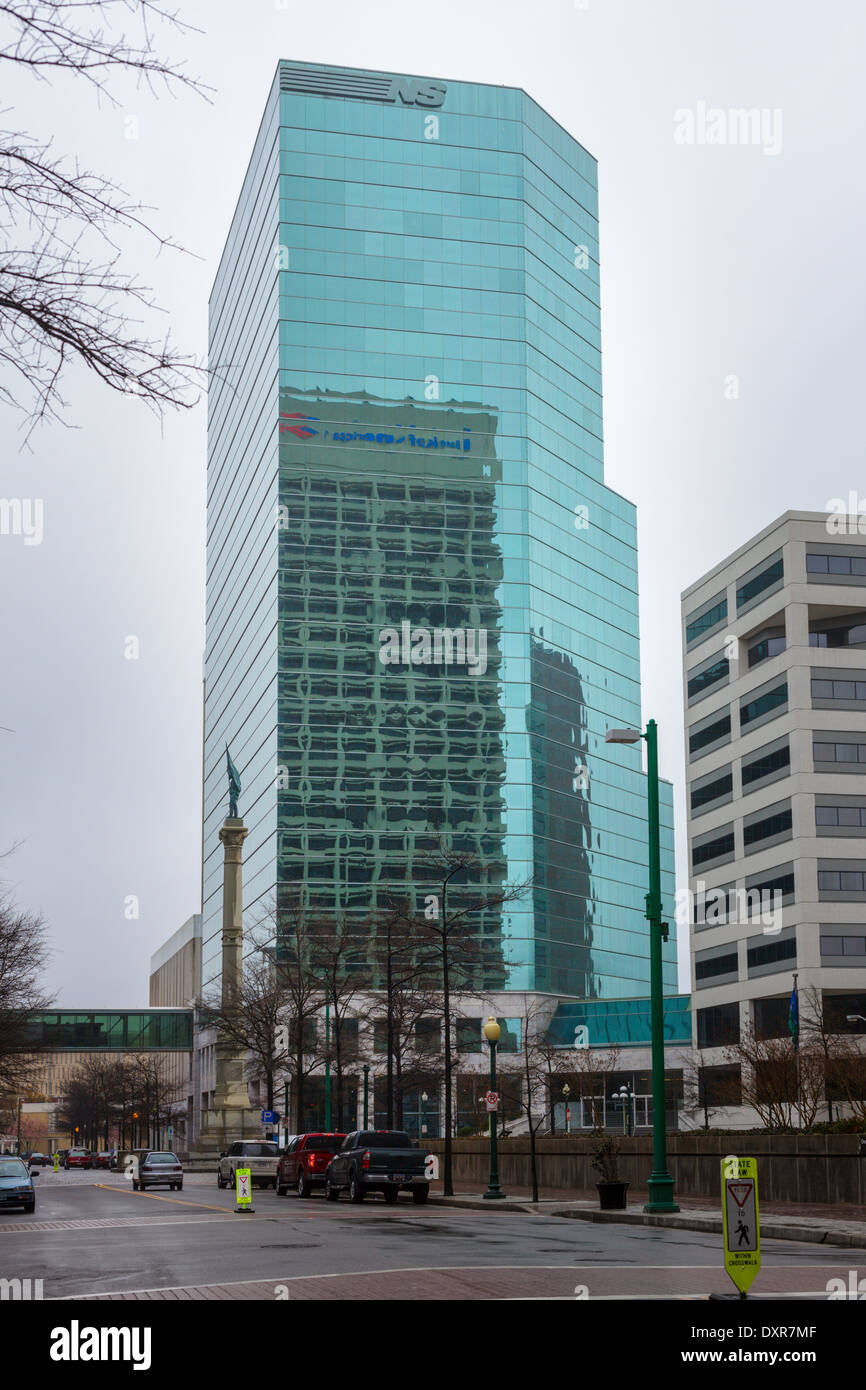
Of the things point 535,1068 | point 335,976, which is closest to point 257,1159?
point 335,976

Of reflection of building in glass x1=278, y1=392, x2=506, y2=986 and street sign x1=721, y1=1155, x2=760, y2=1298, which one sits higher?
reflection of building in glass x1=278, y1=392, x2=506, y2=986

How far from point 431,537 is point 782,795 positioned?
36.9 meters

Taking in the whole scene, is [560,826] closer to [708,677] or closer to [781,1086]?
[708,677]

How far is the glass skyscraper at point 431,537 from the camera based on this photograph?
11081 centimetres

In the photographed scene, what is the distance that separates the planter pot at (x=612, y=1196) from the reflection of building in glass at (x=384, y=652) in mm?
75002

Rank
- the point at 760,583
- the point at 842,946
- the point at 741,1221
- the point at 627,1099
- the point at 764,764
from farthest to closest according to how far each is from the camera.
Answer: the point at 627,1099 → the point at 760,583 → the point at 764,764 → the point at 842,946 → the point at 741,1221

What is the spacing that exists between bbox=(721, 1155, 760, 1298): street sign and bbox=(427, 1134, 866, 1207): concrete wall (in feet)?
48.5

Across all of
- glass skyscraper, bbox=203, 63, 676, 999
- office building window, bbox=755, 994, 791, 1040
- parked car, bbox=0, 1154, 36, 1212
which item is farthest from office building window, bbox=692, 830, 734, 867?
parked car, bbox=0, 1154, 36, 1212

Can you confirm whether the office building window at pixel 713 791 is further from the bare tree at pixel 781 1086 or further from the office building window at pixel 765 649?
the bare tree at pixel 781 1086

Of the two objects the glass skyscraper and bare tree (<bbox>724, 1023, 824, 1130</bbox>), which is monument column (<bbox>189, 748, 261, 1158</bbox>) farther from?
bare tree (<bbox>724, 1023, 824, 1130</bbox>)

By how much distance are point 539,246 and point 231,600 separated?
40880 mm

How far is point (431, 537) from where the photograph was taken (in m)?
116

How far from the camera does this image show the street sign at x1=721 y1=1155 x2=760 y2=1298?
13297mm
